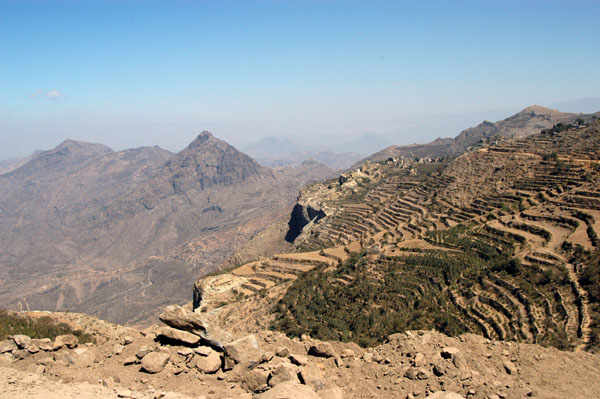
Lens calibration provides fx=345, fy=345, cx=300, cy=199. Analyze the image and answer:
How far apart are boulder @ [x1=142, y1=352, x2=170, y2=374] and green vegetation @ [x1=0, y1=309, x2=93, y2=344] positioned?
6.45 m

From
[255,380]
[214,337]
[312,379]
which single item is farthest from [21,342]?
[312,379]

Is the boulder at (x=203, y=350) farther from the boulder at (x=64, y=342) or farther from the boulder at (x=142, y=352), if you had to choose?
the boulder at (x=64, y=342)

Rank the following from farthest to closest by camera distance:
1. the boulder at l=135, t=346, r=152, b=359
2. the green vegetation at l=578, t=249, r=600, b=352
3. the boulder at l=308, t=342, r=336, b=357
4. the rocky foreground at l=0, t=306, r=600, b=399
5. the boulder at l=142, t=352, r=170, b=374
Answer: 1. the green vegetation at l=578, t=249, r=600, b=352
2. the boulder at l=308, t=342, r=336, b=357
3. the boulder at l=135, t=346, r=152, b=359
4. the boulder at l=142, t=352, r=170, b=374
5. the rocky foreground at l=0, t=306, r=600, b=399

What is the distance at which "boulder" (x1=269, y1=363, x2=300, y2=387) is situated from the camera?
37.8 ft

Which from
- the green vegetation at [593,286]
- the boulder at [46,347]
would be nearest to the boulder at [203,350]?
the boulder at [46,347]

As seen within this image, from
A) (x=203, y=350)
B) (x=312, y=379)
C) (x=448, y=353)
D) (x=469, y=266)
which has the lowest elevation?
(x=469, y=266)

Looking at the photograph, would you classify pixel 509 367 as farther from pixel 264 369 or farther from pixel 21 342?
pixel 21 342

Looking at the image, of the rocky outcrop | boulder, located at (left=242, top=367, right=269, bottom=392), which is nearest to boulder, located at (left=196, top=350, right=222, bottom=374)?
boulder, located at (left=242, top=367, right=269, bottom=392)

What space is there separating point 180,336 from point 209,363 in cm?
204

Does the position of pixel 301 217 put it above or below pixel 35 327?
below

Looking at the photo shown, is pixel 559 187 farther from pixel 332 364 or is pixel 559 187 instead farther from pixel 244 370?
pixel 244 370

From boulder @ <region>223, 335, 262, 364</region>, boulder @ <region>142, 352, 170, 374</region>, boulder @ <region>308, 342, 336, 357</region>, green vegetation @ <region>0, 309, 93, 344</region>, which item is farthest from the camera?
green vegetation @ <region>0, 309, 93, 344</region>

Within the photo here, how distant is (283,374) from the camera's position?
11.7 metres

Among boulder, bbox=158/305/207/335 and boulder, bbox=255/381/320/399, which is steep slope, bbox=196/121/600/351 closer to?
boulder, bbox=158/305/207/335
